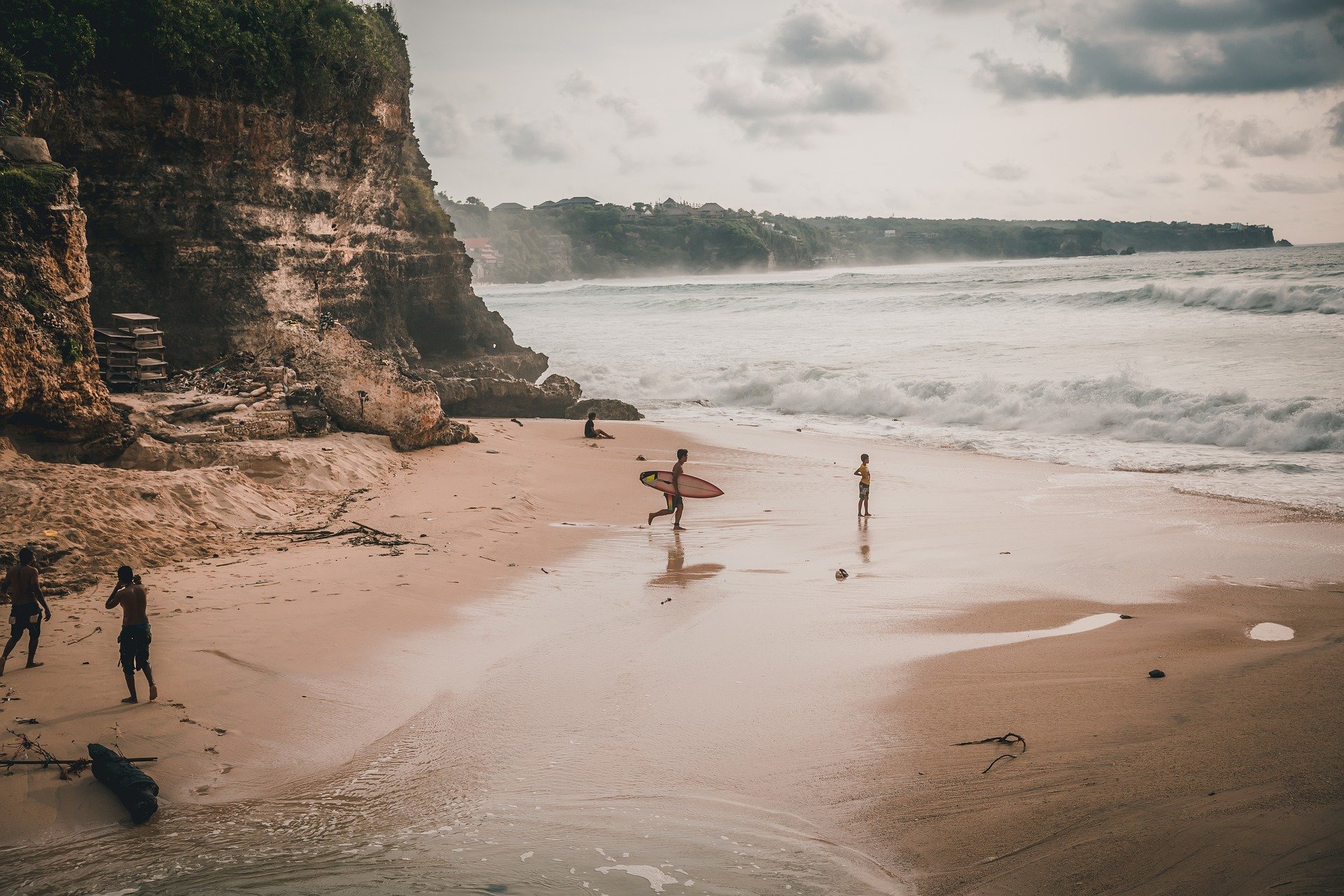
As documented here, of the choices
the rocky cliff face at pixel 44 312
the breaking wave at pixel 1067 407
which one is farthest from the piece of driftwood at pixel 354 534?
the breaking wave at pixel 1067 407

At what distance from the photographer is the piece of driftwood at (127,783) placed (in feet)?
15.0

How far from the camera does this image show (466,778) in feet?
17.0

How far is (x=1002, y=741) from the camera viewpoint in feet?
17.6

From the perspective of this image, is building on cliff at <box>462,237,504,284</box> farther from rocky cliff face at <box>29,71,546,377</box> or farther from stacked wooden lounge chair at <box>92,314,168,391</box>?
stacked wooden lounge chair at <box>92,314,168,391</box>

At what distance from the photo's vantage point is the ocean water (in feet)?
52.9

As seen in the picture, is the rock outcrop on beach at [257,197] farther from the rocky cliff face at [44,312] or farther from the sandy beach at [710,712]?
the sandy beach at [710,712]

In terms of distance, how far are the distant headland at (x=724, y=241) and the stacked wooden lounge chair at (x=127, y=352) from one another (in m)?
86.9

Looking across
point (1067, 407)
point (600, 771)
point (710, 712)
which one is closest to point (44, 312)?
point (600, 771)

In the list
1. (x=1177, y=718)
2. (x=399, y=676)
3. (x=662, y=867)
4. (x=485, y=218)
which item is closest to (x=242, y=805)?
(x=399, y=676)

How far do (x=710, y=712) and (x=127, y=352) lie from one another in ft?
38.6

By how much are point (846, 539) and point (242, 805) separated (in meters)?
8.10

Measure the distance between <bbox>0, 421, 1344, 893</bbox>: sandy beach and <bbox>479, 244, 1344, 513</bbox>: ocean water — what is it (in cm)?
553

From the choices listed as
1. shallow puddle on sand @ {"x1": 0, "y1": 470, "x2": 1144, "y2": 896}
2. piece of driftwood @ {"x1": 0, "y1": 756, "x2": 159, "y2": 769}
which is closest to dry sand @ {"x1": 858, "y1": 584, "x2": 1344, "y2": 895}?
shallow puddle on sand @ {"x1": 0, "y1": 470, "x2": 1144, "y2": 896}

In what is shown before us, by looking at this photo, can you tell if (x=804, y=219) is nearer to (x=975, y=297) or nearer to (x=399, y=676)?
(x=975, y=297)
